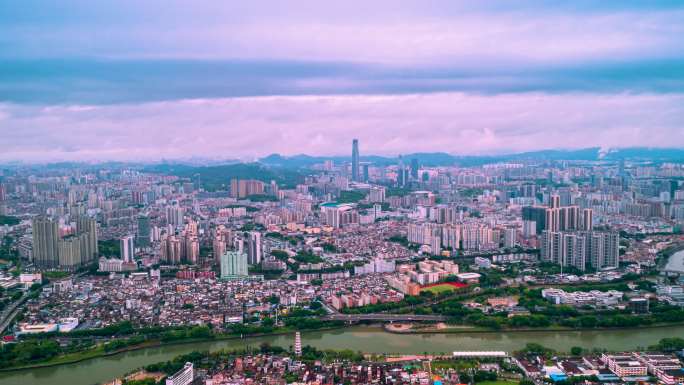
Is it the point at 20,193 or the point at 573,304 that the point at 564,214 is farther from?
the point at 20,193

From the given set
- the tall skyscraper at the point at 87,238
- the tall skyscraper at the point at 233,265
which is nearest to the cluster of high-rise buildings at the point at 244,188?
the tall skyscraper at the point at 87,238

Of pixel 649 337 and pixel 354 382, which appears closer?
pixel 354 382

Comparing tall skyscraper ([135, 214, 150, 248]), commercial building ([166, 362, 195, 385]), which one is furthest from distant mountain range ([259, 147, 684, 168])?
commercial building ([166, 362, 195, 385])

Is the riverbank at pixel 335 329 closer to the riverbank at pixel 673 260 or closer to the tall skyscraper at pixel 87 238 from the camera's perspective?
the riverbank at pixel 673 260

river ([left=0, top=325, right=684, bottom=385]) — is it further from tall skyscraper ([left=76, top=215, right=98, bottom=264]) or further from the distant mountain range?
the distant mountain range

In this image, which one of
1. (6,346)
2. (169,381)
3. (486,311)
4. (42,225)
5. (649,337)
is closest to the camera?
(169,381)

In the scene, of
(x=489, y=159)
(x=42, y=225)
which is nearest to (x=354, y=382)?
(x=42, y=225)

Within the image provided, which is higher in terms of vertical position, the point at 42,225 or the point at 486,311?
the point at 42,225
